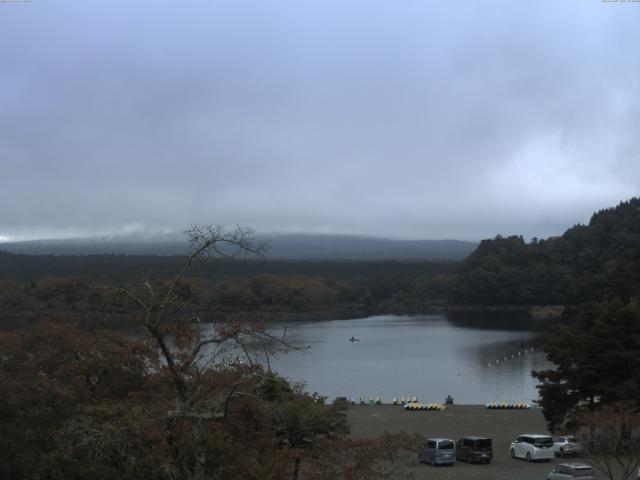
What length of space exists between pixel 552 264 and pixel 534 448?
224 feet

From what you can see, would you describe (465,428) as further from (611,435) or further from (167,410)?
(167,410)

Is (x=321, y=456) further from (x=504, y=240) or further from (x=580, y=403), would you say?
(x=504, y=240)

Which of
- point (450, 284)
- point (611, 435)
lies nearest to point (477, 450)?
point (611, 435)

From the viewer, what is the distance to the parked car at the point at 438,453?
16.0 m

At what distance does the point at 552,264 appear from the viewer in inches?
3206

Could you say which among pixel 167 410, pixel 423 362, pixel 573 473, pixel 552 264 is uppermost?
pixel 552 264

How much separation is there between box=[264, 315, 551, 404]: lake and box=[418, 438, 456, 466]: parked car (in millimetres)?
10822

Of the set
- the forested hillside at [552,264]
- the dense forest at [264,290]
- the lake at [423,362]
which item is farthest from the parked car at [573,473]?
the forested hillside at [552,264]

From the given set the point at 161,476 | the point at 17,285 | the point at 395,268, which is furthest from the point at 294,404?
the point at 395,268

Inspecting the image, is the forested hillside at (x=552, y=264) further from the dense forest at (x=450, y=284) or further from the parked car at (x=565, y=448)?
the parked car at (x=565, y=448)

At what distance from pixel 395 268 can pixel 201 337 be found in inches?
4368

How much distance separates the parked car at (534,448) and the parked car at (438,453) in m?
1.40

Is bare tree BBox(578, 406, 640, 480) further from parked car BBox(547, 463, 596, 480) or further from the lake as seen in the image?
the lake

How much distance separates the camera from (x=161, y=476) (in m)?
6.76
